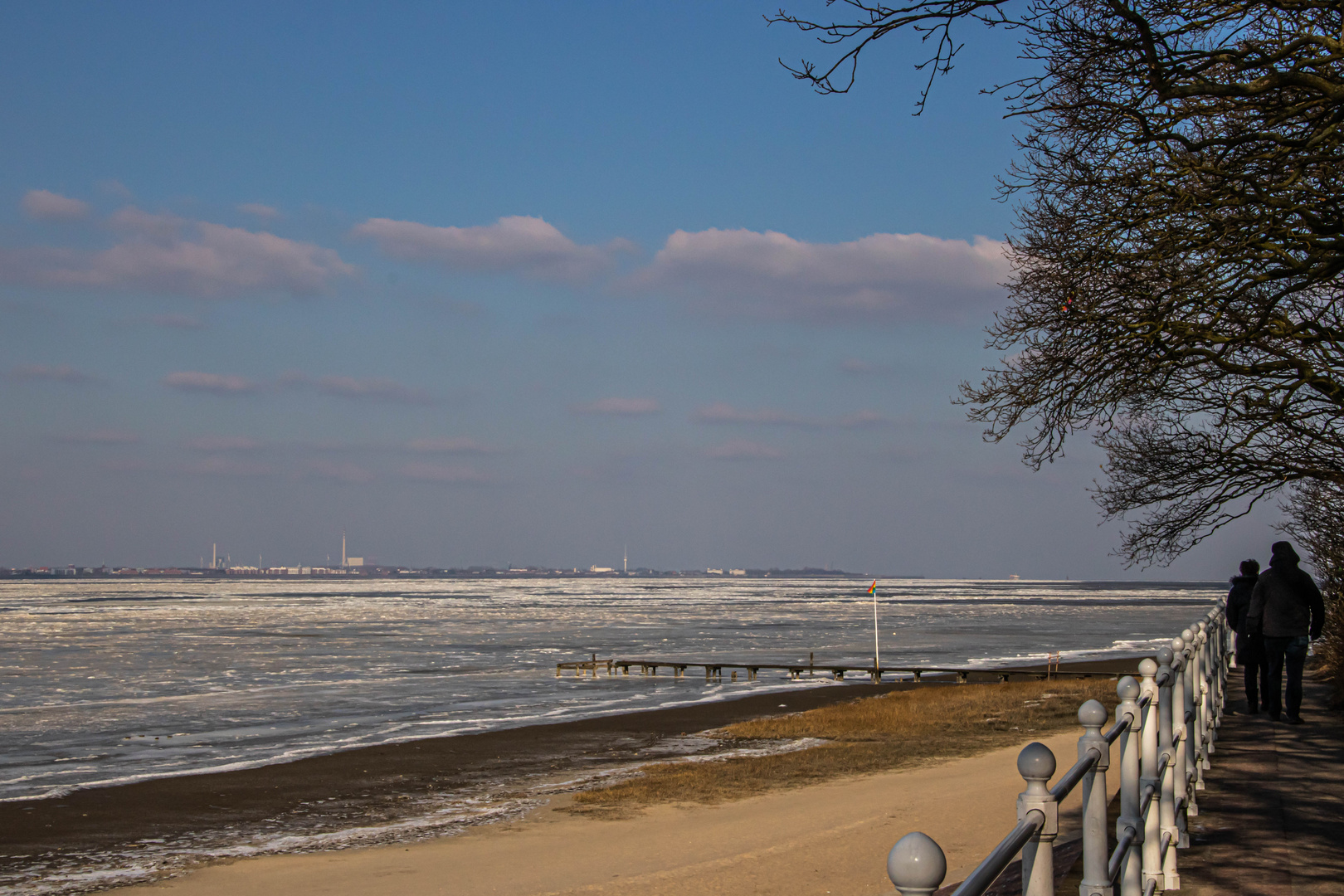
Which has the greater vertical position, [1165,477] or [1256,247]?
[1256,247]

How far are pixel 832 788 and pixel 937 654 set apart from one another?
36973mm

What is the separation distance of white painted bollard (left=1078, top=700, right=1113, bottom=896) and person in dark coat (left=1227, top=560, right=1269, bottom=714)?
1128 centimetres

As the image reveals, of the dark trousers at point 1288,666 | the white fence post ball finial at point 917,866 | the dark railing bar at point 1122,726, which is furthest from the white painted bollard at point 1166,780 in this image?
the dark trousers at point 1288,666

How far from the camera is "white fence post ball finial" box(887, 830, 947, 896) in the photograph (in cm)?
197

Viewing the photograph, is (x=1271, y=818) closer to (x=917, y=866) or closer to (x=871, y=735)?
(x=917, y=866)

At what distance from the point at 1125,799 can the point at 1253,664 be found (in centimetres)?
1108

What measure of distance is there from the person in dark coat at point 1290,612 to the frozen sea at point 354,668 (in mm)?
18096

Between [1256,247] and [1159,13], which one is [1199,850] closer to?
[1256,247]

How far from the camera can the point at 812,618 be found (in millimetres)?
94062

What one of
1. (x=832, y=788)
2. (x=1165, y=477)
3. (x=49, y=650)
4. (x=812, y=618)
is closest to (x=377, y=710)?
(x=832, y=788)

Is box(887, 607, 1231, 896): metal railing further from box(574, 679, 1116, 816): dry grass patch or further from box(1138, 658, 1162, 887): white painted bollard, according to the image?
box(574, 679, 1116, 816): dry grass patch

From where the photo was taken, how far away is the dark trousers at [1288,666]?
515 inches

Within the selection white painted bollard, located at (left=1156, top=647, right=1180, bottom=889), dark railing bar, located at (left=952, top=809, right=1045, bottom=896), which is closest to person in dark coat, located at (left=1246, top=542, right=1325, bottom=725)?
white painted bollard, located at (left=1156, top=647, right=1180, bottom=889)

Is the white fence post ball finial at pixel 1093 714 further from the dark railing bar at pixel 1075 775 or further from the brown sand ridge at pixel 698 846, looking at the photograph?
the brown sand ridge at pixel 698 846
